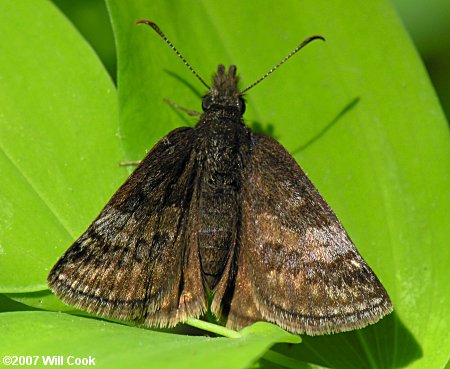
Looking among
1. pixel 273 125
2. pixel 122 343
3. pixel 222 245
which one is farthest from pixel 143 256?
pixel 273 125

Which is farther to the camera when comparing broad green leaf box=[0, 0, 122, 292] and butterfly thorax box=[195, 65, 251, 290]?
butterfly thorax box=[195, 65, 251, 290]

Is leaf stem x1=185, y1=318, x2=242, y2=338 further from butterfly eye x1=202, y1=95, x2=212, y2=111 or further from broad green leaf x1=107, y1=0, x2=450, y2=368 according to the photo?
butterfly eye x1=202, y1=95, x2=212, y2=111

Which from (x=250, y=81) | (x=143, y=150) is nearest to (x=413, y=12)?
(x=250, y=81)

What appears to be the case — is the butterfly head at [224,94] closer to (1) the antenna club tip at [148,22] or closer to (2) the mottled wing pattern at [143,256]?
(2) the mottled wing pattern at [143,256]
